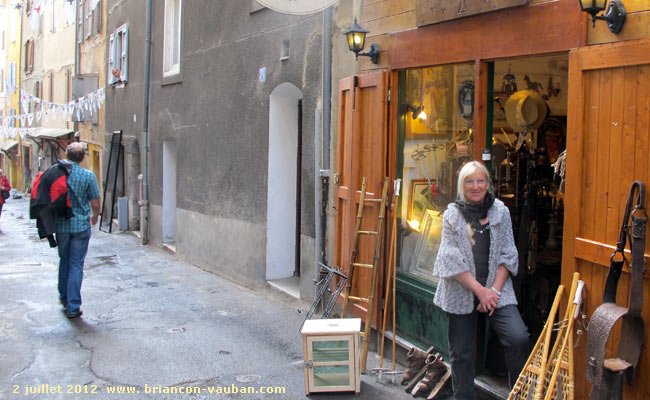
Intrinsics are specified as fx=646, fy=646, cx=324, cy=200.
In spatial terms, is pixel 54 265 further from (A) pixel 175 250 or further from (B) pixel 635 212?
(B) pixel 635 212

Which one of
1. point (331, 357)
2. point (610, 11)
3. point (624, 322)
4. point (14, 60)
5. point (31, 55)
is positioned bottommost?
point (331, 357)

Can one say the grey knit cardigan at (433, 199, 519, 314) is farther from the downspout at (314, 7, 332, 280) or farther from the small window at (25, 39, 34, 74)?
the small window at (25, 39, 34, 74)

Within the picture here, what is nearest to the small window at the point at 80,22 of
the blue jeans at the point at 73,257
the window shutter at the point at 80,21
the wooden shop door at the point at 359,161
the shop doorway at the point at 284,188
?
the window shutter at the point at 80,21

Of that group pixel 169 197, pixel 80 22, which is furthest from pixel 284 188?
pixel 80 22

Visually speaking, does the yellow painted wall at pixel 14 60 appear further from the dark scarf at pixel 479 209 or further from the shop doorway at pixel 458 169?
the dark scarf at pixel 479 209

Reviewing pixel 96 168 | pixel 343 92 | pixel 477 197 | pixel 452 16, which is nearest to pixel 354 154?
pixel 343 92

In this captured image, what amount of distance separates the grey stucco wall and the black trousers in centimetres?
341

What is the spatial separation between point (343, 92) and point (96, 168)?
16.0 metres

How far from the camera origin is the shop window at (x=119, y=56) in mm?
15875

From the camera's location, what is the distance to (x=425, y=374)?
15.8ft

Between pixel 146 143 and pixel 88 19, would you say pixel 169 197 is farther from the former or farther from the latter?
pixel 88 19

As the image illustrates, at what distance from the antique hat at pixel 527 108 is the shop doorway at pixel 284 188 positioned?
3.73 m

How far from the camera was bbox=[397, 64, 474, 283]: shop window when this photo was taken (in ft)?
17.1

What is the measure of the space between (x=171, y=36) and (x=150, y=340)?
8340 mm
